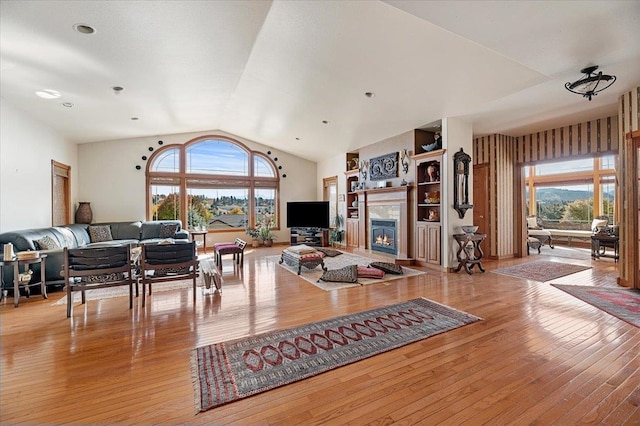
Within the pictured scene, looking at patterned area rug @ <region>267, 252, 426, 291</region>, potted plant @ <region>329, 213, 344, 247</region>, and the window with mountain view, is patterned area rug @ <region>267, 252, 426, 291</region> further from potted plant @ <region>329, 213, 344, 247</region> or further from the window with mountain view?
the window with mountain view

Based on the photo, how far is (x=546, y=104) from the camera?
15.5 ft

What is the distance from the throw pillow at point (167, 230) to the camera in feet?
23.2

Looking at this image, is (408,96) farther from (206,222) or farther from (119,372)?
(206,222)

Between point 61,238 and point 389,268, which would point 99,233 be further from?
point 389,268

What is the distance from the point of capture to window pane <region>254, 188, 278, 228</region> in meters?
9.49

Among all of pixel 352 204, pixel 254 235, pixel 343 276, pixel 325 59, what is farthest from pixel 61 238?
pixel 352 204

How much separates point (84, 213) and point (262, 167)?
16.0 feet

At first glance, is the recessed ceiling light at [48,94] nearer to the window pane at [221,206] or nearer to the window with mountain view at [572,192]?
the window pane at [221,206]

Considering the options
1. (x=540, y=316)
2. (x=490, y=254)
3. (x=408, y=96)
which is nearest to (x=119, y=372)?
(x=540, y=316)

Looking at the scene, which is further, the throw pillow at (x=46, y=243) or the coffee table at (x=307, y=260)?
the coffee table at (x=307, y=260)

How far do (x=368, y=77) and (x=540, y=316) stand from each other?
3.91 metres

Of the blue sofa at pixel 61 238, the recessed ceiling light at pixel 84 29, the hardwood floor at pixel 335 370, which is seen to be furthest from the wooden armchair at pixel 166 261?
the recessed ceiling light at pixel 84 29

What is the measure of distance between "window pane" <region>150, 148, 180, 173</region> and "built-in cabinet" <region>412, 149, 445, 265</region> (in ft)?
22.0

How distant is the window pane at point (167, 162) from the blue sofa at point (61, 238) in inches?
75.4
